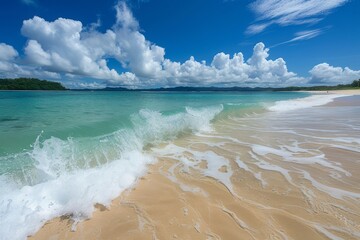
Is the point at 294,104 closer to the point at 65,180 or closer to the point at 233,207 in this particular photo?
the point at 233,207

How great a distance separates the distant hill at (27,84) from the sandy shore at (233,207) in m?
151

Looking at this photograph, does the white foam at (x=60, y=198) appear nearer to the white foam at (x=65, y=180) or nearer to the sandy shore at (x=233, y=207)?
the white foam at (x=65, y=180)

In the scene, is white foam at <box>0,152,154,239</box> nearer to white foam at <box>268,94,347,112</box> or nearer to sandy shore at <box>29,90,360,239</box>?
sandy shore at <box>29,90,360,239</box>

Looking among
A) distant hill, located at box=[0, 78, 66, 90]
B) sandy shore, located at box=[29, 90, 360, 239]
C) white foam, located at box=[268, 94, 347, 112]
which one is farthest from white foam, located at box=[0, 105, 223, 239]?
distant hill, located at box=[0, 78, 66, 90]

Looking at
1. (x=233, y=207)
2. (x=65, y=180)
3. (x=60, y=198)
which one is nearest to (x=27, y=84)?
(x=65, y=180)

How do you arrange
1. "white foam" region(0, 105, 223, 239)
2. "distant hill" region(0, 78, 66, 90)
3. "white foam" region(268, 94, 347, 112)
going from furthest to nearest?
"distant hill" region(0, 78, 66, 90), "white foam" region(268, 94, 347, 112), "white foam" region(0, 105, 223, 239)

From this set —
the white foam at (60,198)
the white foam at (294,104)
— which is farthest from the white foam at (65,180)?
the white foam at (294,104)

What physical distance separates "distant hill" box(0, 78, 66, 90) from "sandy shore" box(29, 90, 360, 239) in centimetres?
15062

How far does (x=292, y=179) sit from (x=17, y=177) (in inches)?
277

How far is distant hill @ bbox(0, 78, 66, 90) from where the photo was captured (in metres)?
118

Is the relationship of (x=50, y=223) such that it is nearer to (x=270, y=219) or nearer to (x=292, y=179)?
(x=270, y=219)

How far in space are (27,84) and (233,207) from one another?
158981 millimetres

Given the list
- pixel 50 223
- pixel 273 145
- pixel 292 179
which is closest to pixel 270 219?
pixel 292 179

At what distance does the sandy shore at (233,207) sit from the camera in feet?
11.2
